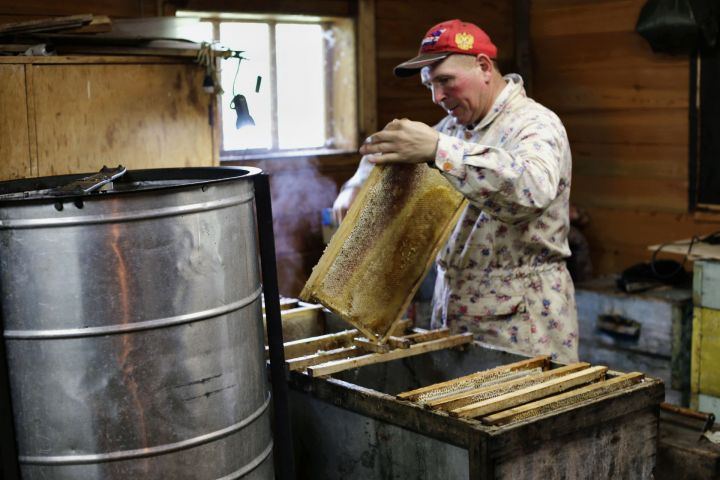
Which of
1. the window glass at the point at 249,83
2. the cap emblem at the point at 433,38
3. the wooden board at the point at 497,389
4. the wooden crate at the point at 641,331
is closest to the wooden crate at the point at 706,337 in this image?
the wooden crate at the point at 641,331

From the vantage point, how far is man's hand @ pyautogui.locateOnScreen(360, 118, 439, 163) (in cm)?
250

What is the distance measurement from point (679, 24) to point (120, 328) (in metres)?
4.18

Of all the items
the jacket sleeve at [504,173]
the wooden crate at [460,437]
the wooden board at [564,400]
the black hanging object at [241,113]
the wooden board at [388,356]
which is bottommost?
the wooden crate at [460,437]

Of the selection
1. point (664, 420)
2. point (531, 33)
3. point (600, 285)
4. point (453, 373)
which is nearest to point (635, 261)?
point (600, 285)

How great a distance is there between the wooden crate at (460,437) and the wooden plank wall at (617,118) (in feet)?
10.6

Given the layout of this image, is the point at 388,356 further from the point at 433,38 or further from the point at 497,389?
the point at 433,38

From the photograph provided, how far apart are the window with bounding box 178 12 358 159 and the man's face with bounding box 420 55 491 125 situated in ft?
6.21

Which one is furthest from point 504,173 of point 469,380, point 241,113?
point 241,113

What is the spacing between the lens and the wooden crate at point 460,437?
2.10 m

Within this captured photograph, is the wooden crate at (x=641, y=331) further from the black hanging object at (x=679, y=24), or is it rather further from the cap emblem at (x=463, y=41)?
the cap emblem at (x=463, y=41)

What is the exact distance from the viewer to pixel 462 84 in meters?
3.16

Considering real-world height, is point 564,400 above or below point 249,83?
below

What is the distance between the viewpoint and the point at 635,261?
5793 millimetres

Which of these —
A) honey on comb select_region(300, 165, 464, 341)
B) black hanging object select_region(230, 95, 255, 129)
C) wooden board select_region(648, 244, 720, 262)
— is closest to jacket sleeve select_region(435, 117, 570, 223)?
honey on comb select_region(300, 165, 464, 341)
